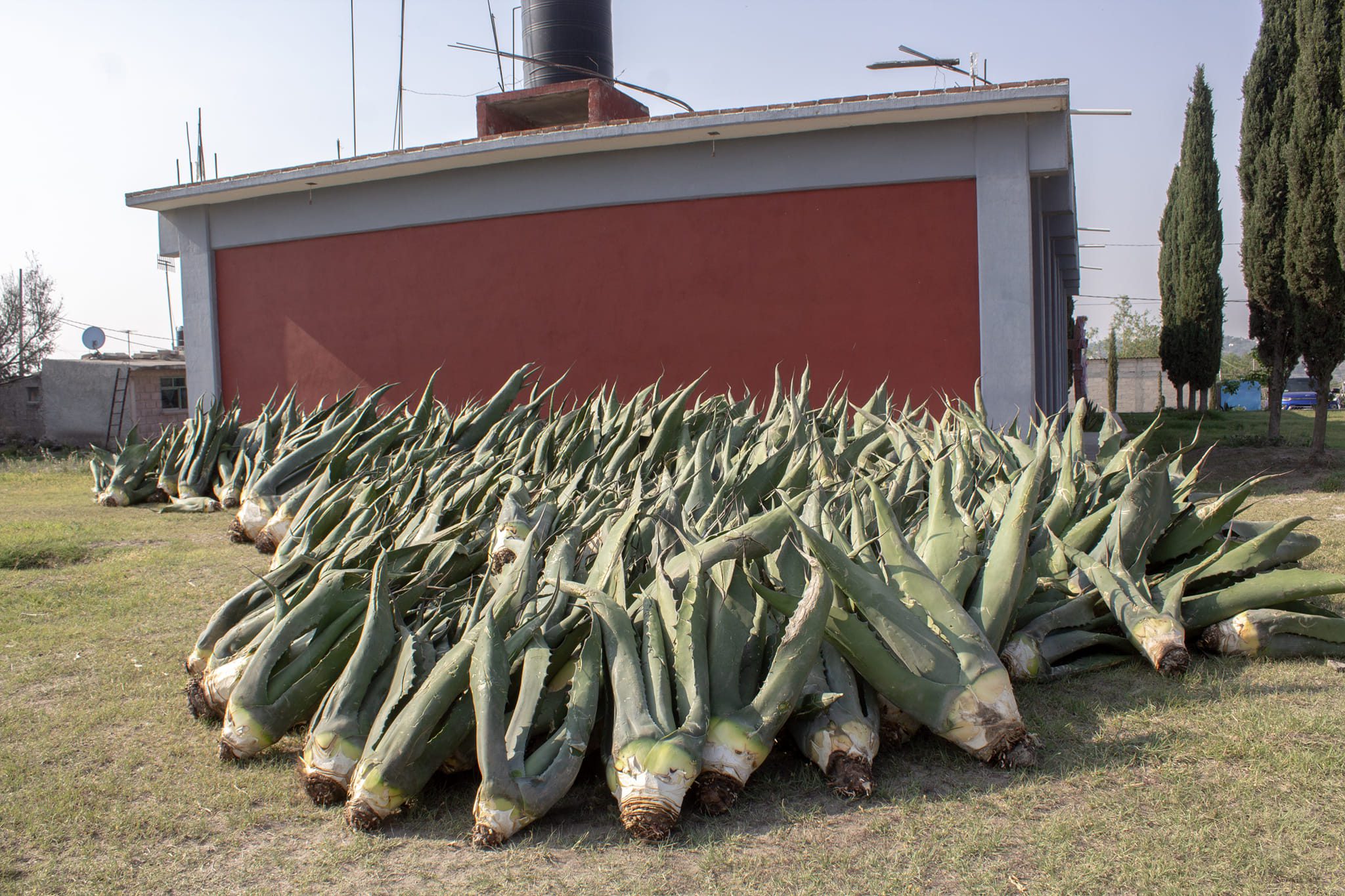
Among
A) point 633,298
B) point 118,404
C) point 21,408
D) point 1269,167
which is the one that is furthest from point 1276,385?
point 21,408

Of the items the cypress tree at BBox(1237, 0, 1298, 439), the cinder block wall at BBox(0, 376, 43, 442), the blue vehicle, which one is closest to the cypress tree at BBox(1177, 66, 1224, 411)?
the cypress tree at BBox(1237, 0, 1298, 439)

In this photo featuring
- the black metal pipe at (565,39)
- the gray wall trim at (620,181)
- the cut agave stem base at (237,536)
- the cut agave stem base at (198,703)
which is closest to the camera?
the cut agave stem base at (198,703)

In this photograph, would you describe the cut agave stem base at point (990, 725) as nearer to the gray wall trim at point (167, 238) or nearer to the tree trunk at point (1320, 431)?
the tree trunk at point (1320, 431)

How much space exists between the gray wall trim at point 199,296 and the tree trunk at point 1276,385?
15.2m

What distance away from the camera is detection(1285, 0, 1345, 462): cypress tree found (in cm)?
1185

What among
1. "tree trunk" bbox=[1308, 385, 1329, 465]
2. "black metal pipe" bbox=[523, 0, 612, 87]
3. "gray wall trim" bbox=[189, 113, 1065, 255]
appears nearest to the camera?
"gray wall trim" bbox=[189, 113, 1065, 255]

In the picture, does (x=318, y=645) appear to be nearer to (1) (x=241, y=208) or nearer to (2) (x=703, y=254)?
(2) (x=703, y=254)

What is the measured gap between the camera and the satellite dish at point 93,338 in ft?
94.8

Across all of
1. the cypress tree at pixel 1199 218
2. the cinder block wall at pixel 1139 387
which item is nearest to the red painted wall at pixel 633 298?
the cypress tree at pixel 1199 218

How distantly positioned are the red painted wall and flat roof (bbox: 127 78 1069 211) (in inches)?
29.1

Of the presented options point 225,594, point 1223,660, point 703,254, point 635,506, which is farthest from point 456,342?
point 1223,660

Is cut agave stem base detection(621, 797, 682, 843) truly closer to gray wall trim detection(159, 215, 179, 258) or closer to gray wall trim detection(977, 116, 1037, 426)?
gray wall trim detection(977, 116, 1037, 426)

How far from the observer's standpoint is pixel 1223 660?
11.9ft

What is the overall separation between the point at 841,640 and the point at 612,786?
781mm
